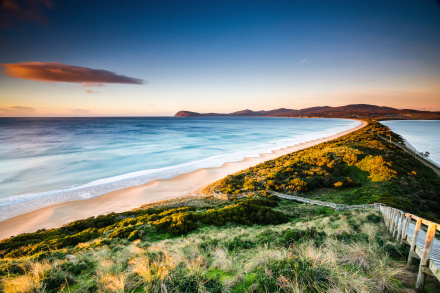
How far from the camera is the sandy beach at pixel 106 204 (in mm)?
14134

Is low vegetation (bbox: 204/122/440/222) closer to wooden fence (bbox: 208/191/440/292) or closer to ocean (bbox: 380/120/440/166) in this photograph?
wooden fence (bbox: 208/191/440/292)

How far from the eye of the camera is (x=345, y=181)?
17.8m

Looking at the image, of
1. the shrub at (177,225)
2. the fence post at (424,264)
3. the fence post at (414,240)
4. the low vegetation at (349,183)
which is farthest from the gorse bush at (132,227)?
the fence post at (424,264)

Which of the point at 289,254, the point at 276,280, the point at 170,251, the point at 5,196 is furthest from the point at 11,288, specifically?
the point at 5,196

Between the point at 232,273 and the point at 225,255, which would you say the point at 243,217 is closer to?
the point at 225,255

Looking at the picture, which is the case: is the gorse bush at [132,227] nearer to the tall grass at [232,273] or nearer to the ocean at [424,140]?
the tall grass at [232,273]

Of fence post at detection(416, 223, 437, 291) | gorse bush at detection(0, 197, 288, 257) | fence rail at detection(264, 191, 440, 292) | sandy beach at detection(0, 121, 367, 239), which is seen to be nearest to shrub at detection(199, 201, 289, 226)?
gorse bush at detection(0, 197, 288, 257)

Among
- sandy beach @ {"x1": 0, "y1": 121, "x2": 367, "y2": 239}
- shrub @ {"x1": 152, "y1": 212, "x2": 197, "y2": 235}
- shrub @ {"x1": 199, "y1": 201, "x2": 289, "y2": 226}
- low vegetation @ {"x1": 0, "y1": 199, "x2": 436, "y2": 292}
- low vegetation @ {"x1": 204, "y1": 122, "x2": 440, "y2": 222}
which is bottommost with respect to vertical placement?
sandy beach @ {"x1": 0, "y1": 121, "x2": 367, "y2": 239}

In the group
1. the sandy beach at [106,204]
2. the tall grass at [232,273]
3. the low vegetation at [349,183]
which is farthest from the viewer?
the sandy beach at [106,204]

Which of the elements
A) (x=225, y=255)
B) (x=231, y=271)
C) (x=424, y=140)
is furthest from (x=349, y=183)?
(x=424, y=140)

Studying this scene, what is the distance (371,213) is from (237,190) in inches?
415

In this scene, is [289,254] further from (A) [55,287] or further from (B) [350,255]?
(A) [55,287]

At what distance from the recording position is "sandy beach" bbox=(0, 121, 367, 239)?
14134mm

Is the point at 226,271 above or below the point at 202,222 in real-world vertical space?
above
